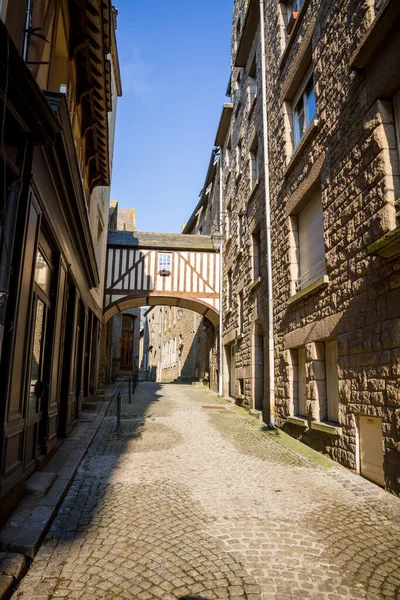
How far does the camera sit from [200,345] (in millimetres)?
20047

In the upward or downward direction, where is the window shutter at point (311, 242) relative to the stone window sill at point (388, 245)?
upward

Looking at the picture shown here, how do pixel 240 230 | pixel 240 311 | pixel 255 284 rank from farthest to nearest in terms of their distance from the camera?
1. pixel 240 230
2. pixel 240 311
3. pixel 255 284

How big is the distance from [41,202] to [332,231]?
360cm

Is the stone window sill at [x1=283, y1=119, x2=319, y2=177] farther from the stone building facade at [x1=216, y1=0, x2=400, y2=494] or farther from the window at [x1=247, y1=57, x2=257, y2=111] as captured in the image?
the window at [x1=247, y1=57, x2=257, y2=111]

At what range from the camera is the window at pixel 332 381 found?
556 cm

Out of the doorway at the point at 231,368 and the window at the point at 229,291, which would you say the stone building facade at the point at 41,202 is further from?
the window at the point at 229,291

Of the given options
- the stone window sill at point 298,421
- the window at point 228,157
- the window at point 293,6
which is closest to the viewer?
the stone window sill at point 298,421

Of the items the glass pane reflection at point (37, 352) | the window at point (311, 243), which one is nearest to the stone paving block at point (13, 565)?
the glass pane reflection at point (37, 352)

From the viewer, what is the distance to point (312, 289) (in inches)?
232

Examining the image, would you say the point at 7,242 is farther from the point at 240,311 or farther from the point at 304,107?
the point at 240,311

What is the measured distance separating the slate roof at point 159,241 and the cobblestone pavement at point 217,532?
10.5m

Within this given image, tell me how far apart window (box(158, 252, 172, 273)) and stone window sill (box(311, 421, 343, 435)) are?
10297 mm

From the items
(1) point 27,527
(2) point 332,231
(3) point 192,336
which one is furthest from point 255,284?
(3) point 192,336

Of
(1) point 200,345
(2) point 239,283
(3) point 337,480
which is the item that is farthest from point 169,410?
(1) point 200,345
